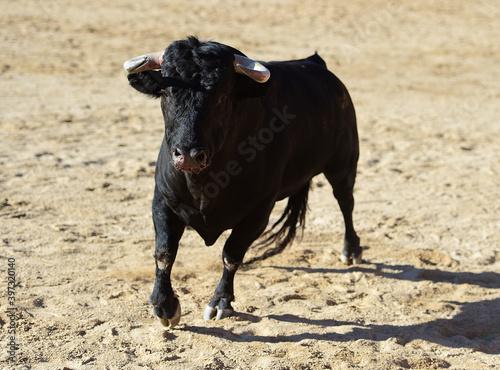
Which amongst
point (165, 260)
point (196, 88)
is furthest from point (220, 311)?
point (196, 88)

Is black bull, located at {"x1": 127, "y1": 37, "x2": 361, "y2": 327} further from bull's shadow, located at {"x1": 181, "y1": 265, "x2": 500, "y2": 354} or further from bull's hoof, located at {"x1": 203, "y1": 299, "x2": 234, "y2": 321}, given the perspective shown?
bull's shadow, located at {"x1": 181, "y1": 265, "x2": 500, "y2": 354}

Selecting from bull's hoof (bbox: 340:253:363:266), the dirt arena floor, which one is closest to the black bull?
the dirt arena floor

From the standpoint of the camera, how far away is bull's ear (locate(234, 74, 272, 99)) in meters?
4.26

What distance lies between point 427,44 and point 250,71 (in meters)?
12.5

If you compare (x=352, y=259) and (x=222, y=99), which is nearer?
(x=222, y=99)

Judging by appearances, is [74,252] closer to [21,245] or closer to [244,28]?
[21,245]

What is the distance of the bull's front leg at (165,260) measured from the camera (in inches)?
170

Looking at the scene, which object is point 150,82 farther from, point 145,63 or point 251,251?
point 251,251

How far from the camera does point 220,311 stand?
4590 mm

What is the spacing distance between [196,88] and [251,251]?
7.73ft

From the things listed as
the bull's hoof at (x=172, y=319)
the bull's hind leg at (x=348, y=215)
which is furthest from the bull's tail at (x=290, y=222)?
the bull's hoof at (x=172, y=319)

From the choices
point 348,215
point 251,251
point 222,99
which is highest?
point 222,99

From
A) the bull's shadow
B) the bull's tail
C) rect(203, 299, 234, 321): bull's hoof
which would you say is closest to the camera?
the bull's shadow

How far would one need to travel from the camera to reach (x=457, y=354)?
438cm
